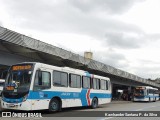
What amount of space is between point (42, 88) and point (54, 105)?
5.53 feet

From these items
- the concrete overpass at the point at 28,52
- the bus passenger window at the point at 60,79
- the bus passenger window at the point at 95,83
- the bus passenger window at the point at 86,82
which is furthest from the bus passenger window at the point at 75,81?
the concrete overpass at the point at 28,52

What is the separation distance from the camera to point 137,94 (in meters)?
46.5

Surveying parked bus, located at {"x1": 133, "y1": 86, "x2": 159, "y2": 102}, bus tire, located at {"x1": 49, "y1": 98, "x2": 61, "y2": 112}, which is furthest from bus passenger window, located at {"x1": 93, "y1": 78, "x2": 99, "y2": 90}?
parked bus, located at {"x1": 133, "y1": 86, "x2": 159, "y2": 102}

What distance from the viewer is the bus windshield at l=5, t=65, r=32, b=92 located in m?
15.7

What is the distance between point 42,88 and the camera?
16.6 metres

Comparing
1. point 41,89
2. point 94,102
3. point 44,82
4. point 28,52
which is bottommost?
point 94,102

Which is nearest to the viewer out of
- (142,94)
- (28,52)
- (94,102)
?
(94,102)

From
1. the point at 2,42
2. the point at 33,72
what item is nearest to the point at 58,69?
the point at 33,72

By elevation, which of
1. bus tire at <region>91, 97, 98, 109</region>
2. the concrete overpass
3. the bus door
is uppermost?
the concrete overpass

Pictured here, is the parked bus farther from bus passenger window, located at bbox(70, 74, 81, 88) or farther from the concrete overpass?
bus passenger window, located at bbox(70, 74, 81, 88)

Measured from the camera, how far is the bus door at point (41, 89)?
15.8 meters

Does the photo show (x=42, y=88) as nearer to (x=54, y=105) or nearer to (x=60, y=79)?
(x=54, y=105)

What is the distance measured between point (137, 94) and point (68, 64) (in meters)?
17.2

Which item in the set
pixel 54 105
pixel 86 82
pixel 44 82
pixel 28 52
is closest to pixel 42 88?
pixel 44 82
